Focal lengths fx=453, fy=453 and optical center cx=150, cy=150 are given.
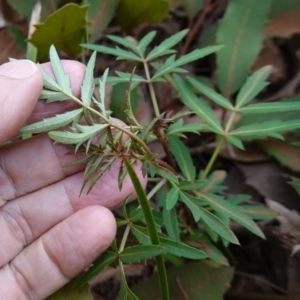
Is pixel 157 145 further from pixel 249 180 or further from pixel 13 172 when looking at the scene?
pixel 13 172

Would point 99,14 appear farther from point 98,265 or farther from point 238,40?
point 98,265

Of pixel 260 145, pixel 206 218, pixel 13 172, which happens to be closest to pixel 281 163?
pixel 260 145

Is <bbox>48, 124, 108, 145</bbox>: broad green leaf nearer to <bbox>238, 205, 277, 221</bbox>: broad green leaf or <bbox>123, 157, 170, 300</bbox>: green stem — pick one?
→ <bbox>123, 157, 170, 300</bbox>: green stem

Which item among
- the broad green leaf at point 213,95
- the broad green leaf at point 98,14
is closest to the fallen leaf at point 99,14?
the broad green leaf at point 98,14

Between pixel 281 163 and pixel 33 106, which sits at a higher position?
pixel 33 106

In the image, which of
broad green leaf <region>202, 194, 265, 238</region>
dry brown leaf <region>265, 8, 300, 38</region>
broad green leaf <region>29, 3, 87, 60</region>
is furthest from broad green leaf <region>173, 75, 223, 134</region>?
dry brown leaf <region>265, 8, 300, 38</region>
